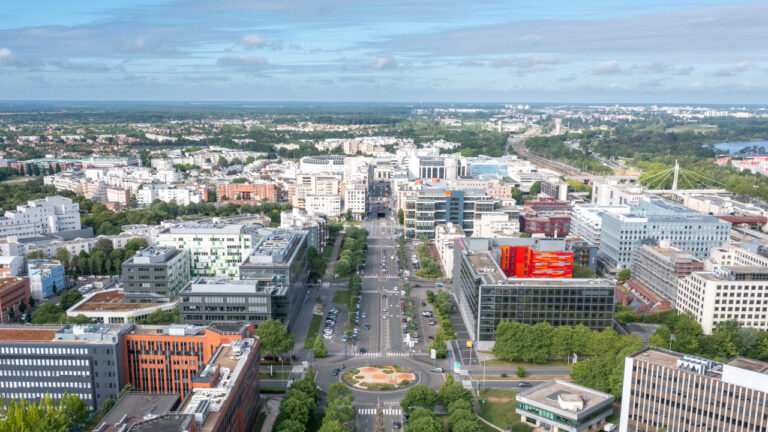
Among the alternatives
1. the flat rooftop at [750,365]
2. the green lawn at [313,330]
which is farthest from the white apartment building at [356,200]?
the flat rooftop at [750,365]

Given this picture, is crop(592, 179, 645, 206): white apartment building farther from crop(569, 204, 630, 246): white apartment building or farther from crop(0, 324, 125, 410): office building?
crop(0, 324, 125, 410): office building

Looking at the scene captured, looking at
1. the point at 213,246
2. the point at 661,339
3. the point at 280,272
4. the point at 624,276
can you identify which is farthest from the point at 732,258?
the point at 213,246

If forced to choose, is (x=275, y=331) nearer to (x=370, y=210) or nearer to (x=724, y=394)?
(x=724, y=394)

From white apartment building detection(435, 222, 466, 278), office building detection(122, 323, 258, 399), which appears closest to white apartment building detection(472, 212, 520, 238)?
white apartment building detection(435, 222, 466, 278)

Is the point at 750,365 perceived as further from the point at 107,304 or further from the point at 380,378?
the point at 107,304

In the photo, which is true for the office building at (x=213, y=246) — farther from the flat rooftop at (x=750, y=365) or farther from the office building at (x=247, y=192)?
the office building at (x=247, y=192)

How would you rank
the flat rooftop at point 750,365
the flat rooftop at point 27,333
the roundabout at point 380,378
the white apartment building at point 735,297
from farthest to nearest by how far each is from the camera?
the white apartment building at point 735,297 → the roundabout at point 380,378 → the flat rooftop at point 27,333 → the flat rooftop at point 750,365
